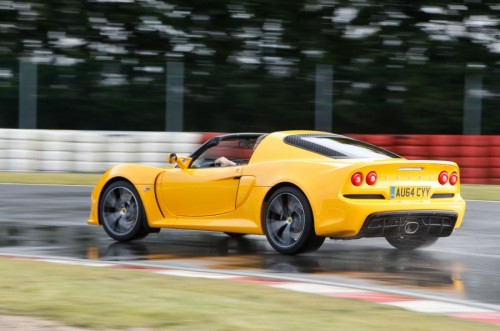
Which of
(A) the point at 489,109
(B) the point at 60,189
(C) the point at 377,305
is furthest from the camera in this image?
(A) the point at 489,109

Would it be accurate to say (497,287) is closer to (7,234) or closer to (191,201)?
(191,201)

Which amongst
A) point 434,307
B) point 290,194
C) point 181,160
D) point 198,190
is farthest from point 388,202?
point 434,307

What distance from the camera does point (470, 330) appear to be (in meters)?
6.18

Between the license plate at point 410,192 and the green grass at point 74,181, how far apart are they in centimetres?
740

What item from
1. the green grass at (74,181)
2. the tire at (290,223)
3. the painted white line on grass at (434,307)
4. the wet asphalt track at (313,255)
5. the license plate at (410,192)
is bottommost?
the green grass at (74,181)

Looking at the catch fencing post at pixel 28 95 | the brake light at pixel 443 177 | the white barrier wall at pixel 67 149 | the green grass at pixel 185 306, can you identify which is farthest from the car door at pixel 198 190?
the catch fencing post at pixel 28 95

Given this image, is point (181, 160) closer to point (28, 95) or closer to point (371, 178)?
point (371, 178)

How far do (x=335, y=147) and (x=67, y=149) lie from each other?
12.3 metres

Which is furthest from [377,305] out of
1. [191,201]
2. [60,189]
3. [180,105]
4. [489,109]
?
[180,105]

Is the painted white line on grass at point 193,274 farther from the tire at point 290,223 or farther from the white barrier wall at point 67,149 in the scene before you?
the white barrier wall at point 67,149

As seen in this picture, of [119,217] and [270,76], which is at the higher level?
[270,76]

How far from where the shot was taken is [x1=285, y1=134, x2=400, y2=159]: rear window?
9.91 m

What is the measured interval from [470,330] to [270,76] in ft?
58.7

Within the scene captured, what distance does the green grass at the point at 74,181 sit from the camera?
17.5 meters
